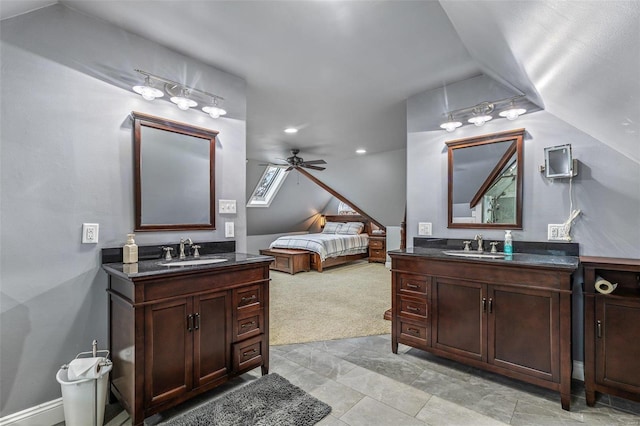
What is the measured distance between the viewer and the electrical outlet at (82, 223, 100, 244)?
6.18ft

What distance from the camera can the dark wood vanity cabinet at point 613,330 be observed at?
5.95ft

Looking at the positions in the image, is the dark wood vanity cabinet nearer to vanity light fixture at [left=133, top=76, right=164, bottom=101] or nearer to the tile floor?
the tile floor

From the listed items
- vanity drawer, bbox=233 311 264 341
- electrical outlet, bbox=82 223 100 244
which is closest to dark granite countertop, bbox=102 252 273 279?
electrical outlet, bbox=82 223 100 244

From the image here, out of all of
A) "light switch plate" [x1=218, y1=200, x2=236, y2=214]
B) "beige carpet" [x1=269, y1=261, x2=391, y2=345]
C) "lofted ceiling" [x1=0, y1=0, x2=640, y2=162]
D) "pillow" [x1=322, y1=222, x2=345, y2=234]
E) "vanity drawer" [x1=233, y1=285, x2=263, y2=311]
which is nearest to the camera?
"lofted ceiling" [x1=0, y1=0, x2=640, y2=162]

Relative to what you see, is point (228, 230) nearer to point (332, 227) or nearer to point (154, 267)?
point (154, 267)

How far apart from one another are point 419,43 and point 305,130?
2382 millimetres

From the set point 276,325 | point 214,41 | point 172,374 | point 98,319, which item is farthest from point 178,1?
point 276,325

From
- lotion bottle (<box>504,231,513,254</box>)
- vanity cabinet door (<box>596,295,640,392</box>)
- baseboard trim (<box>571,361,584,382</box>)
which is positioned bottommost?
baseboard trim (<box>571,361,584,382</box>)

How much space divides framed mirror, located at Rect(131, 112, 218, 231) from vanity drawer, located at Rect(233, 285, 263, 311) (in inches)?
27.2

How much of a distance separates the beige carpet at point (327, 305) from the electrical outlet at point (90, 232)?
178 centimetres

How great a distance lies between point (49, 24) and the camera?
1.78 meters

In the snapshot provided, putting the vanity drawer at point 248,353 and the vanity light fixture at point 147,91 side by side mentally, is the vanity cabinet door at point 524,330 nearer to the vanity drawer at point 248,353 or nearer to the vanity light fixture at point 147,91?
the vanity drawer at point 248,353

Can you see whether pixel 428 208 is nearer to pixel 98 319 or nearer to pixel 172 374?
pixel 172 374

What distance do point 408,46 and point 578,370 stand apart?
268 centimetres
